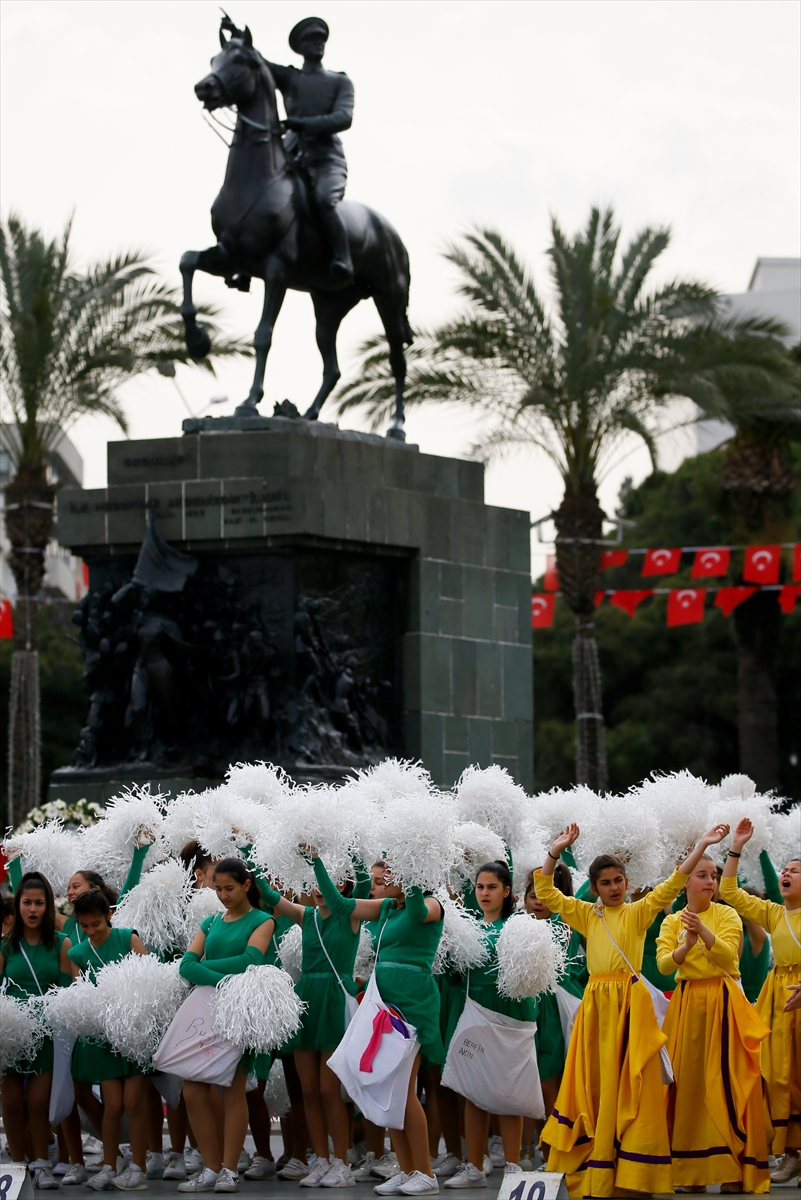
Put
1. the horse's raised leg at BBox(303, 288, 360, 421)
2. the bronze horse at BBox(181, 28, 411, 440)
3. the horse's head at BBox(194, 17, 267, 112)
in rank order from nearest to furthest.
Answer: the horse's head at BBox(194, 17, 267, 112) → the bronze horse at BBox(181, 28, 411, 440) → the horse's raised leg at BBox(303, 288, 360, 421)

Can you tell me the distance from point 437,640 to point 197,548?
2214 millimetres

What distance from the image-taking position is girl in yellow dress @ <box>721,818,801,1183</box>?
10.8 m

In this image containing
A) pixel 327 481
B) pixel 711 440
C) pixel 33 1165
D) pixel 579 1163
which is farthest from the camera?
pixel 711 440

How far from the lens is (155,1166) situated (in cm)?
1104

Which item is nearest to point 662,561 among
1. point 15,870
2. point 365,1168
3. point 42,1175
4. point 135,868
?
point 15,870

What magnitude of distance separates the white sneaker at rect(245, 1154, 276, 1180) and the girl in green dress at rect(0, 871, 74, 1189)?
3.10ft

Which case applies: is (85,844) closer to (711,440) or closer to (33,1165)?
(33,1165)

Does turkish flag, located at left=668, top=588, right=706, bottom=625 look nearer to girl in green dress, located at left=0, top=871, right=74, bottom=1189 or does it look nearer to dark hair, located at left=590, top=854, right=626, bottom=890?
girl in green dress, located at left=0, top=871, right=74, bottom=1189

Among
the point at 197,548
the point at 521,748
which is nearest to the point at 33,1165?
the point at 197,548

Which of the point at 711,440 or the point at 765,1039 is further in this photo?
the point at 711,440

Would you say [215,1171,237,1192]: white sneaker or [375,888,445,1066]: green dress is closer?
[375,888,445,1066]: green dress

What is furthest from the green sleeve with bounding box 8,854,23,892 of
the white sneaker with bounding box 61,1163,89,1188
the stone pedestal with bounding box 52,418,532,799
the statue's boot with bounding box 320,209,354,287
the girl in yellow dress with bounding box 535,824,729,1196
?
the statue's boot with bounding box 320,209,354,287

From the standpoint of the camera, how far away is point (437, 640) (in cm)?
1767

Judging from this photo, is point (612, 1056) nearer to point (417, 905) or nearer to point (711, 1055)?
point (711, 1055)
